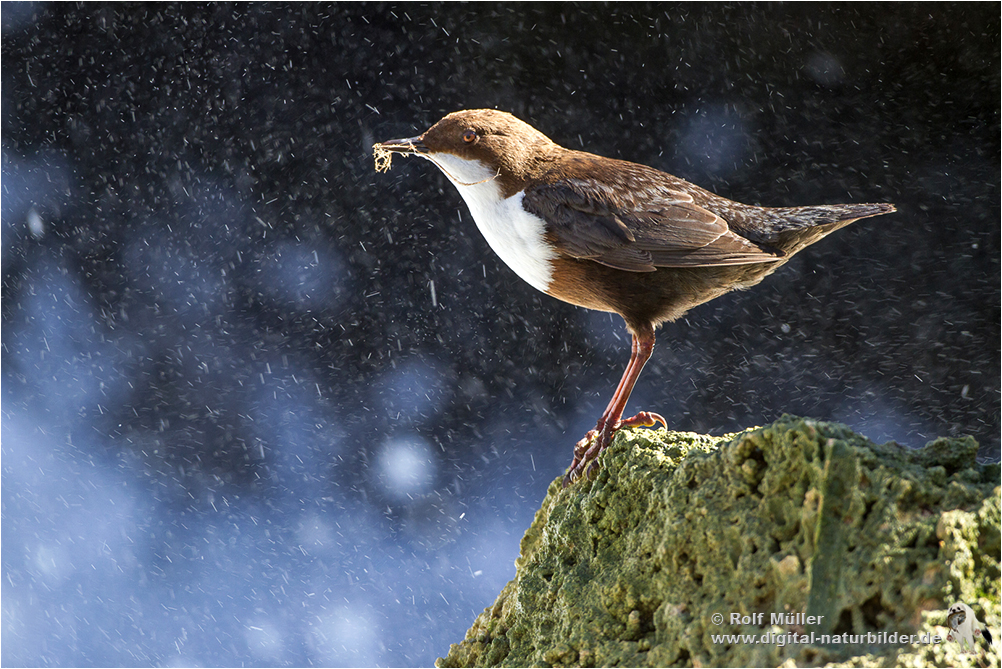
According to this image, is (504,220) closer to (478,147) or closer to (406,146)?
(478,147)

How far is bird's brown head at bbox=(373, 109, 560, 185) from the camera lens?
3.80 metres

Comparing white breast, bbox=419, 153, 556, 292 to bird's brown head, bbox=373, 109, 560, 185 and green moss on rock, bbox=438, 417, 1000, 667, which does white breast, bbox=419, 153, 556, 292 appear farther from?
green moss on rock, bbox=438, 417, 1000, 667

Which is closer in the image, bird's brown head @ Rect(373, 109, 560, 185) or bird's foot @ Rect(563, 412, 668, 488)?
bird's foot @ Rect(563, 412, 668, 488)

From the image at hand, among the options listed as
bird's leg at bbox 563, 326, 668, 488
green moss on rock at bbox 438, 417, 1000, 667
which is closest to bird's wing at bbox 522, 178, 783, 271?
bird's leg at bbox 563, 326, 668, 488

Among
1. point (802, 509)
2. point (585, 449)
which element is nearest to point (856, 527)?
point (802, 509)

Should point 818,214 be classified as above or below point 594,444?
above

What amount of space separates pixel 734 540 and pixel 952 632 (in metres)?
0.67

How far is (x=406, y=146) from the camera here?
154 inches

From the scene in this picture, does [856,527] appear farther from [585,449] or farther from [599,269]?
[599,269]

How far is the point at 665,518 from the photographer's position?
279 centimetres

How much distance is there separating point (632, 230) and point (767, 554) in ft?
5.81

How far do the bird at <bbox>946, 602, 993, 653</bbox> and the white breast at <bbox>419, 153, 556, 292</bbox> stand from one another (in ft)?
7.41

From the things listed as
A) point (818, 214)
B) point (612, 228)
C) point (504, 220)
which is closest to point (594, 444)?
point (612, 228)

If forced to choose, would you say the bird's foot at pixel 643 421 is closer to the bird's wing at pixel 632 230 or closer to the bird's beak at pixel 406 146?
the bird's wing at pixel 632 230
